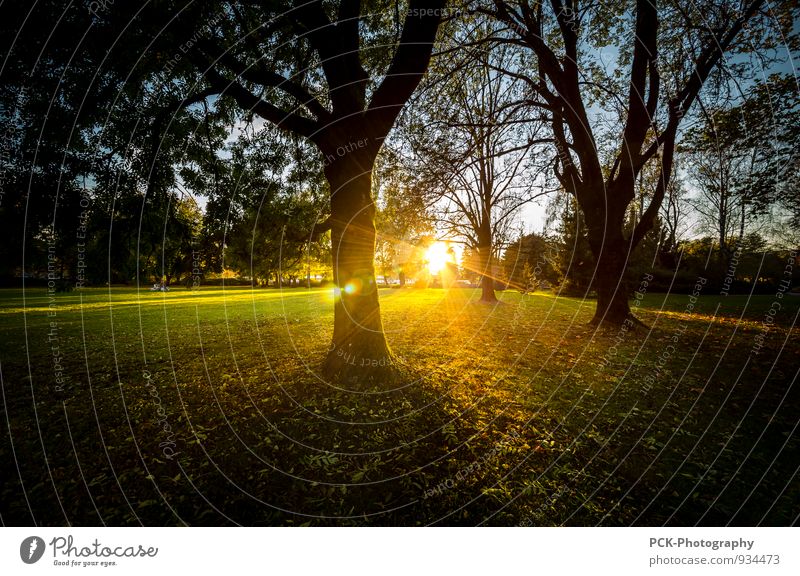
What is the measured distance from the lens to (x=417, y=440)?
432 cm

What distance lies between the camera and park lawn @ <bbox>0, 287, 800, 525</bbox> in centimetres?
314

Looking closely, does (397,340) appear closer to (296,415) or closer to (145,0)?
(296,415)

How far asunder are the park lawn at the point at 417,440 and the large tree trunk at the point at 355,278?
660mm

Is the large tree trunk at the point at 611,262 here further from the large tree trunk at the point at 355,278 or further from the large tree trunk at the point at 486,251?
the large tree trunk at the point at 486,251

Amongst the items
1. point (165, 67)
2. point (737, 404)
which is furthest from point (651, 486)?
point (165, 67)

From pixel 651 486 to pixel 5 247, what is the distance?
11647 millimetres

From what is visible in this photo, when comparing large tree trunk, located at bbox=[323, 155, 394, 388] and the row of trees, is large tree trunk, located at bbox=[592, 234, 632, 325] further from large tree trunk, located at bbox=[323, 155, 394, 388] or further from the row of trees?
large tree trunk, located at bbox=[323, 155, 394, 388]

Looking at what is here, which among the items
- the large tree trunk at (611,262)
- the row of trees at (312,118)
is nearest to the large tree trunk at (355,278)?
the row of trees at (312,118)

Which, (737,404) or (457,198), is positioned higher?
(457,198)

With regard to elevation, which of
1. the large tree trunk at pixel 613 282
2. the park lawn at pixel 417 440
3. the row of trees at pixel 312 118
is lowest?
the park lawn at pixel 417 440

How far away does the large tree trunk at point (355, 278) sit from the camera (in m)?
6.29

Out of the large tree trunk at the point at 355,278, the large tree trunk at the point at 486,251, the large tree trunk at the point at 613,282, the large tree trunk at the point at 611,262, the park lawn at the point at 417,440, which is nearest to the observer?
the park lawn at the point at 417,440

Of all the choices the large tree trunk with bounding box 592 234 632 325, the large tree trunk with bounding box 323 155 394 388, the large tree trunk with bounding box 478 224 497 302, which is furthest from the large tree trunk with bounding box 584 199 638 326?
the large tree trunk with bounding box 478 224 497 302

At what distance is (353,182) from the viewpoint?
20.6 feet
